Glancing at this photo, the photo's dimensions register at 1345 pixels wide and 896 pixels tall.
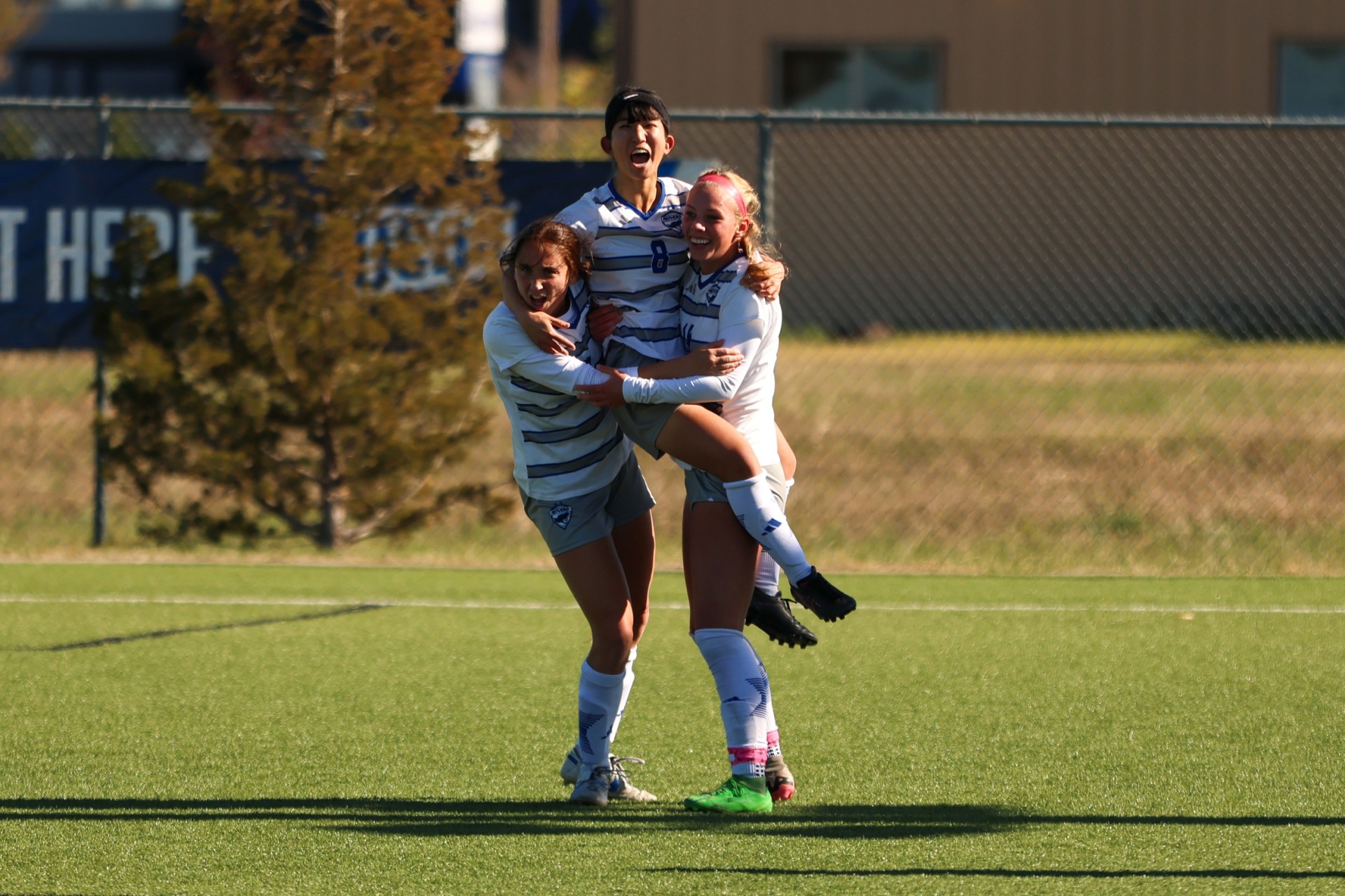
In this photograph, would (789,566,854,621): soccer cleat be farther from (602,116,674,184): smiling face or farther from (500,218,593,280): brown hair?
(602,116,674,184): smiling face

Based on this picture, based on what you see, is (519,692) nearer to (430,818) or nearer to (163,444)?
(430,818)

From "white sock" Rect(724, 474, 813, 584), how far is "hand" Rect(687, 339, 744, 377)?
0.29 meters

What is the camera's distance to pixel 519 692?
5.88 metres

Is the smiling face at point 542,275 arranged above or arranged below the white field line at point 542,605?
above

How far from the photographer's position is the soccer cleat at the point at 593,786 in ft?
14.5

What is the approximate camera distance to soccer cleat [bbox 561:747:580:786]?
177 inches

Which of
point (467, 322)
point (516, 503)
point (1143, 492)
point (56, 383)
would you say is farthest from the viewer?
point (56, 383)

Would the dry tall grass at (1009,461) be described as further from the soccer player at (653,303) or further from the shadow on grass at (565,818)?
the soccer player at (653,303)

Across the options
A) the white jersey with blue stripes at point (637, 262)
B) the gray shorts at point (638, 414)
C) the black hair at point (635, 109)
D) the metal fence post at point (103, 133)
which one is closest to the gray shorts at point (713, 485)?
the gray shorts at point (638, 414)

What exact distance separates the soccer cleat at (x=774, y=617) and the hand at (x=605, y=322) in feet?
2.77

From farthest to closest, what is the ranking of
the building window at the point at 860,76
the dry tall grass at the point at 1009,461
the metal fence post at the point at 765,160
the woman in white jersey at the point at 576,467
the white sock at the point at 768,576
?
the building window at the point at 860,76, the dry tall grass at the point at 1009,461, the metal fence post at the point at 765,160, the white sock at the point at 768,576, the woman in white jersey at the point at 576,467

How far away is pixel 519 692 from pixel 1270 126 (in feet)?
18.4

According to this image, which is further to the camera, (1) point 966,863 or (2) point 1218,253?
(2) point 1218,253

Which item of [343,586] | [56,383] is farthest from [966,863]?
[56,383]
